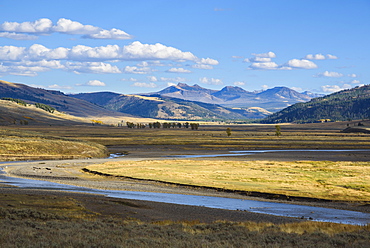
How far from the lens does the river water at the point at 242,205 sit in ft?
111

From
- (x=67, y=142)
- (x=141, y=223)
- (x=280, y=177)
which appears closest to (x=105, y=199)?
(x=141, y=223)

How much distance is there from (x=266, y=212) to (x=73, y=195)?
17.0 meters

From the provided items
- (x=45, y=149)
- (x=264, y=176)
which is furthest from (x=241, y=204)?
(x=45, y=149)

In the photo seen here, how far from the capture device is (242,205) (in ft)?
128

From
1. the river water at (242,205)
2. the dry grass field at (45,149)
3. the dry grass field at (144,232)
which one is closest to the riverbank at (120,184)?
the river water at (242,205)

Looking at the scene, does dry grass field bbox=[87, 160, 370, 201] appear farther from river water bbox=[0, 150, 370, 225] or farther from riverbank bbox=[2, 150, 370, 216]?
river water bbox=[0, 150, 370, 225]

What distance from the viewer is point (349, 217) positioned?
33906mm

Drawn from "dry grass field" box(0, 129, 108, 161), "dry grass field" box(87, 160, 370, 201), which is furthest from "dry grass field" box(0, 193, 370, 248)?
"dry grass field" box(0, 129, 108, 161)

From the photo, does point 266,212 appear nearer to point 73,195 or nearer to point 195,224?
point 195,224

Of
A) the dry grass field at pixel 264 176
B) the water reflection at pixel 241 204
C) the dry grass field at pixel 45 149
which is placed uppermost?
the dry grass field at pixel 45 149

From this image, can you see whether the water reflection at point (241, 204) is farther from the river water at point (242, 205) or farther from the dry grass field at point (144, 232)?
the dry grass field at point (144, 232)

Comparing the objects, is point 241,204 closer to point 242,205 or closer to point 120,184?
point 242,205

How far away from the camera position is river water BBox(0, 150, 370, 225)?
111 feet

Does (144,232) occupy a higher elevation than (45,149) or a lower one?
lower
